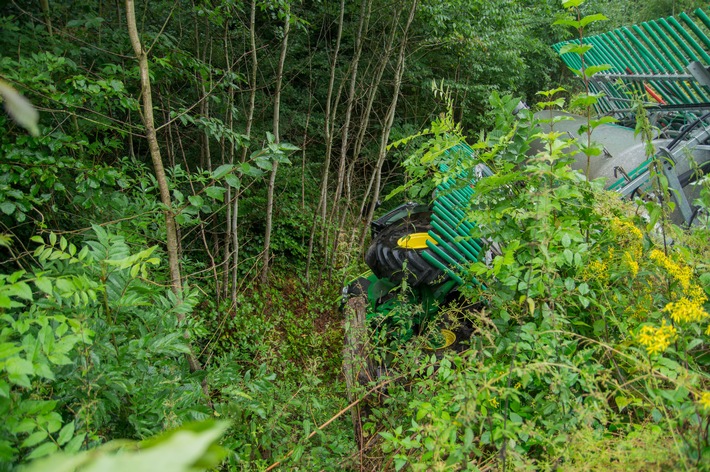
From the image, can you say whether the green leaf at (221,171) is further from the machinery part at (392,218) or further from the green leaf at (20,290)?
the machinery part at (392,218)

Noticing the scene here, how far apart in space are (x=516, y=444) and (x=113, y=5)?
19.1 feet

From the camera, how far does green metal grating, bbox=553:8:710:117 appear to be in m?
3.93

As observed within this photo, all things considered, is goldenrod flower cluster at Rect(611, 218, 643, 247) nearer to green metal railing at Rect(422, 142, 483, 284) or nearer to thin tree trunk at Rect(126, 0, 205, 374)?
green metal railing at Rect(422, 142, 483, 284)

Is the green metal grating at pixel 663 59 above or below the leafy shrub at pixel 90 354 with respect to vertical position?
above

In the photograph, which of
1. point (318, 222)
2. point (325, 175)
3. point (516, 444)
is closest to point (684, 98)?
point (325, 175)

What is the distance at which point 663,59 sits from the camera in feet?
16.1

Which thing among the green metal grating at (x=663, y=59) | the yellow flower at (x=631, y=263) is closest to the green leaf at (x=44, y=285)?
the yellow flower at (x=631, y=263)

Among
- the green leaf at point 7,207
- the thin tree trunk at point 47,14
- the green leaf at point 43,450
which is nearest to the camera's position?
the green leaf at point 43,450

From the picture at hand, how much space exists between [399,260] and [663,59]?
13.5 feet

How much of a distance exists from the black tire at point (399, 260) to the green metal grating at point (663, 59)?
7.34 feet

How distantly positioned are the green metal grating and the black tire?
224cm

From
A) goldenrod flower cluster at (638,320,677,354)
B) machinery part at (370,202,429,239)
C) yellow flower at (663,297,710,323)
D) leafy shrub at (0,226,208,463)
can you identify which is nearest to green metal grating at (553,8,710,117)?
machinery part at (370,202,429,239)

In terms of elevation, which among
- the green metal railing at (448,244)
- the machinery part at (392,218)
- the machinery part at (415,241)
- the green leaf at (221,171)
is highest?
the green leaf at (221,171)

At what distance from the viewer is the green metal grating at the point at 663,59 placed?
3.93m
